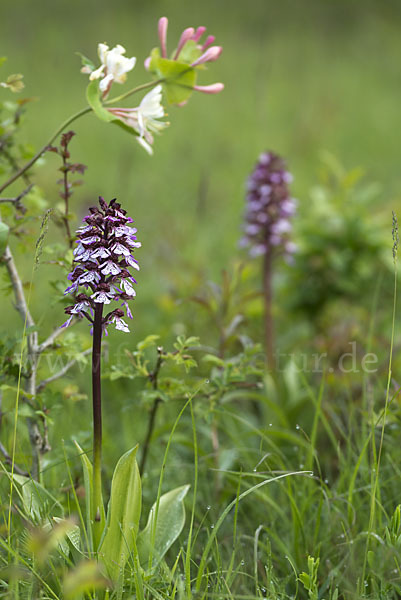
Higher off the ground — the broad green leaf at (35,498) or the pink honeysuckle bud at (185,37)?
the pink honeysuckle bud at (185,37)

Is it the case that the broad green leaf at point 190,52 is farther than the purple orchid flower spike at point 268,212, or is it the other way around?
the purple orchid flower spike at point 268,212

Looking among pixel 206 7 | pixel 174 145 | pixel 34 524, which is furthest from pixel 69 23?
pixel 34 524

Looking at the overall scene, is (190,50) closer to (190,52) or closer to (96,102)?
(190,52)

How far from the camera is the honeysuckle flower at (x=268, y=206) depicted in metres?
2.51

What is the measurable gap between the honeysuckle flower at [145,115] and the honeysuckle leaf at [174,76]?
4 cm

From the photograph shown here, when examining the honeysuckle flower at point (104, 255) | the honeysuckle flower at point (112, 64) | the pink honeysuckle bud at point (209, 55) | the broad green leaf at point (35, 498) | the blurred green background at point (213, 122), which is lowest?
the broad green leaf at point (35, 498)

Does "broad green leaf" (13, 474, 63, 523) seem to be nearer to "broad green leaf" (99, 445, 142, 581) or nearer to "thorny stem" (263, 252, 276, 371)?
"broad green leaf" (99, 445, 142, 581)

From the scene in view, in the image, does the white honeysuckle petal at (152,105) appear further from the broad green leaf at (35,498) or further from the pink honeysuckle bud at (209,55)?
the broad green leaf at (35,498)

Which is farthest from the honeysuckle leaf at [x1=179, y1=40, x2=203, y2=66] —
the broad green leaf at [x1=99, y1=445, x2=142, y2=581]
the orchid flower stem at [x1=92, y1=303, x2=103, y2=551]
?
the broad green leaf at [x1=99, y1=445, x2=142, y2=581]

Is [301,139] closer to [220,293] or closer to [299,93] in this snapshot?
[299,93]

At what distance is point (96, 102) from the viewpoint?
4.36ft

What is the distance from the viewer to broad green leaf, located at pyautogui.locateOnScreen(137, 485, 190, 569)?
4.40 ft

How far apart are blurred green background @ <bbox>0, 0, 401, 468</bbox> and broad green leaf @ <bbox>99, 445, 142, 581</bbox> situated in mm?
512

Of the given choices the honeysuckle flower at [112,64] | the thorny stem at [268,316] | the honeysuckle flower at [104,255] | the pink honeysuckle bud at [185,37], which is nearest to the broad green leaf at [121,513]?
the honeysuckle flower at [104,255]
